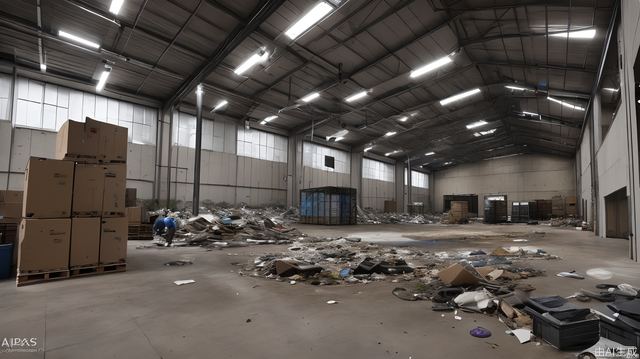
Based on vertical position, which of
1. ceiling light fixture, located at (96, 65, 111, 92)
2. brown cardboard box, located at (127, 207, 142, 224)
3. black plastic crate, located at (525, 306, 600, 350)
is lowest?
black plastic crate, located at (525, 306, 600, 350)

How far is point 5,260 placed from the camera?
5035 millimetres

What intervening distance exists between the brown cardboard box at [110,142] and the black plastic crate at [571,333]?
23.0 ft

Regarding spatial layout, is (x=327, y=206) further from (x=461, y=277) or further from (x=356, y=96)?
(x=461, y=277)

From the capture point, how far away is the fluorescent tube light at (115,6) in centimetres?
974

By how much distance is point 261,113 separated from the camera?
20562mm

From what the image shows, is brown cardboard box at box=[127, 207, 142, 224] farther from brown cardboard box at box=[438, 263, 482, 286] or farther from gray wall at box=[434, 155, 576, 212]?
gray wall at box=[434, 155, 576, 212]

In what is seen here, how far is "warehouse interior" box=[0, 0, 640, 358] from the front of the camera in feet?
10.1

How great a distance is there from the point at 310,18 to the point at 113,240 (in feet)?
26.8

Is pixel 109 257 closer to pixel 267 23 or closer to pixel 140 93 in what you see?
pixel 267 23

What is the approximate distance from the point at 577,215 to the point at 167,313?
33.0 metres

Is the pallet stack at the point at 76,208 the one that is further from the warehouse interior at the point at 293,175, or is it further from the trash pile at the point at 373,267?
the trash pile at the point at 373,267

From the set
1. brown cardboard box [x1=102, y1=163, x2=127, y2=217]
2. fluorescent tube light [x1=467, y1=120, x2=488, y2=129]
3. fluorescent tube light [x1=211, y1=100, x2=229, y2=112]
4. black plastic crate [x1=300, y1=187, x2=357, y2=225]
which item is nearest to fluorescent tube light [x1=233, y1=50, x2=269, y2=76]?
fluorescent tube light [x1=211, y1=100, x2=229, y2=112]

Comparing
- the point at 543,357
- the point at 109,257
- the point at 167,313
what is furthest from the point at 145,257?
the point at 543,357

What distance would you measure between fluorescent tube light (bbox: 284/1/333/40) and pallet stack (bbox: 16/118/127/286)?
643 cm
